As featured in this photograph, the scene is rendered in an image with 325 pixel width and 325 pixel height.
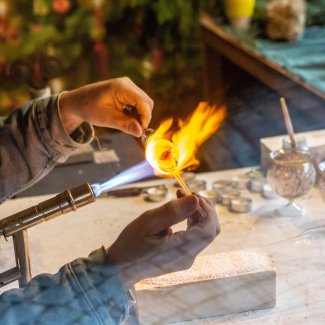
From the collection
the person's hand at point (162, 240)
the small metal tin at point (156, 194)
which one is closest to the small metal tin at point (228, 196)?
the small metal tin at point (156, 194)

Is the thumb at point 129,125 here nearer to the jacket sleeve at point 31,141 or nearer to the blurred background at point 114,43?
the jacket sleeve at point 31,141

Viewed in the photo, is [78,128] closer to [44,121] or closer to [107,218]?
[44,121]

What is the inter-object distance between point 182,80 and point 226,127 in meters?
0.96

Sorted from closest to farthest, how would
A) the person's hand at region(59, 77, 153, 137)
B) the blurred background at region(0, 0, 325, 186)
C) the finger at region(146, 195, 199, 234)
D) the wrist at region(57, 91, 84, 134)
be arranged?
the finger at region(146, 195, 199, 234), the person's hand at region(59, 77, 153, 137), the wrist at region(57, 91, 84, 134), the blurred background at region(0, 0, 325, 186)

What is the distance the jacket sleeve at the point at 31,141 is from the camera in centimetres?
118

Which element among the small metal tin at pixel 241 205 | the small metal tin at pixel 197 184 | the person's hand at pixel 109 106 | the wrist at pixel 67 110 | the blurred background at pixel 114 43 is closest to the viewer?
the person's hand at pixel 109 106

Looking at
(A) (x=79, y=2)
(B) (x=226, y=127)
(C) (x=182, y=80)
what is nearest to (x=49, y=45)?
(A) (x=79, y=2)

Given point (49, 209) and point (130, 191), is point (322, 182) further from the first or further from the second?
point (49, 209)

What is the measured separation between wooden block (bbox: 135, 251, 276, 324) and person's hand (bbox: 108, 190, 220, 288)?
18 cm

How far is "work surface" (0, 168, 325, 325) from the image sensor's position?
35.8 inches

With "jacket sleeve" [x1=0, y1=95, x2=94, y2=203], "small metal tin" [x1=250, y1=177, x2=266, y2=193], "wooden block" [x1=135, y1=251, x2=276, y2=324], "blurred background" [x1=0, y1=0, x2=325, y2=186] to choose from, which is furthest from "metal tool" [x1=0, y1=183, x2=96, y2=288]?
"blurred background" [x1=0, y1=0, x2=325, y2=186]

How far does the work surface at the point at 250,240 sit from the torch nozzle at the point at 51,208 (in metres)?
0.13

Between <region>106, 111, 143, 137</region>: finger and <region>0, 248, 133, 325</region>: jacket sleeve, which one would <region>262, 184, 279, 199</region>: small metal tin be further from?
<region>0, 248, 133, 325</region>: jacket sleeve

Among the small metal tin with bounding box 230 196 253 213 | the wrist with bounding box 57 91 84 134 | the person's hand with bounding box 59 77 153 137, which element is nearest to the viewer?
the person's hand with bounding box 59 77 153 137
